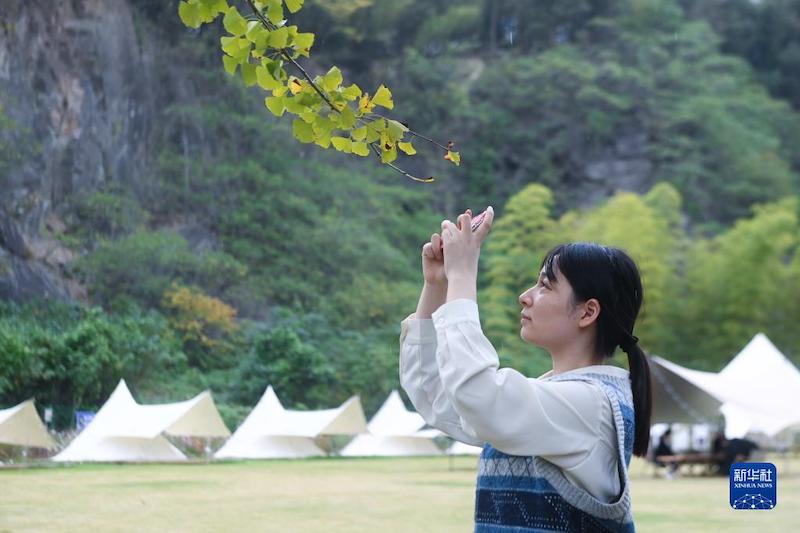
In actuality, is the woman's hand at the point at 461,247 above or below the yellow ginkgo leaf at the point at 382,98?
below

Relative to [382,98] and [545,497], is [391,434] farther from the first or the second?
[545,497]

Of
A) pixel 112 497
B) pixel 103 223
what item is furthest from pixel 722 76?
pixel 112 497

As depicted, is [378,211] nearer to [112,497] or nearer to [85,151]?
[85,151]

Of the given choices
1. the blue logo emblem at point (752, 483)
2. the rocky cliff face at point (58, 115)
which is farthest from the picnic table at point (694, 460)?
the blue logo emblem at point (752, 483)

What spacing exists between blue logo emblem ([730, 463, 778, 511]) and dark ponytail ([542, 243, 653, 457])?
0.61m

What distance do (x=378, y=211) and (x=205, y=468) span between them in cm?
244

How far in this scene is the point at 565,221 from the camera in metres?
9.06

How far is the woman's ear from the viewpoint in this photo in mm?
807

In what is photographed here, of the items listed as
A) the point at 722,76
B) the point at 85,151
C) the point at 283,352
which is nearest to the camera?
the point at 85,151

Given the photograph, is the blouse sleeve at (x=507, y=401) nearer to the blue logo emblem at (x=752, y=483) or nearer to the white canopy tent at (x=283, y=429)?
the blue logo emblem at (x=752, y=483)

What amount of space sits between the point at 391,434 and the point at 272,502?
1839mm

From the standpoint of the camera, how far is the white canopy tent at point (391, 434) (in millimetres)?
4668

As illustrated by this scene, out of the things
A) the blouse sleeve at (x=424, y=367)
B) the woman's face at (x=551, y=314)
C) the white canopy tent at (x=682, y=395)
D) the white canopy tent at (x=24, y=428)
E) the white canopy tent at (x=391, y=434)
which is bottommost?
the blouse sleeve at (x=424, y=367)

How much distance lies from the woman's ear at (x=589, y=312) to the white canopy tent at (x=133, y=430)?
90.8 inches
